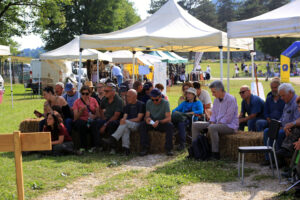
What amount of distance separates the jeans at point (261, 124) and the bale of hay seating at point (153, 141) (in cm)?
175

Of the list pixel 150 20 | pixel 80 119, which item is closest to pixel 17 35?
pixel 150 20

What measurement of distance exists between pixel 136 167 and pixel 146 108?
1419mm

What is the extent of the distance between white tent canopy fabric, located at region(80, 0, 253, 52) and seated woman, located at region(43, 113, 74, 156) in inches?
115

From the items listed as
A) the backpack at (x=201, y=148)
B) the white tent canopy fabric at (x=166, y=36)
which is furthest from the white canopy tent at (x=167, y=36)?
the backpack at (x=201, y=148)

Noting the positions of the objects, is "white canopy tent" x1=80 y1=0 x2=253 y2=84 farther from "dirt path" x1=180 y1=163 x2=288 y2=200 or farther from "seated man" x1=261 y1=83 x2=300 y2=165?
"dirt path" x1=180 y1=163 x2=288 y2=200

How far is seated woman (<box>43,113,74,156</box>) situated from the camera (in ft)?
23.4

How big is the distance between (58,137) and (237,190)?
3596 millimetres

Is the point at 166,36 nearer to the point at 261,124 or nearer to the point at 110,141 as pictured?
the point at 110,141

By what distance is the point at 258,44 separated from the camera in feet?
226

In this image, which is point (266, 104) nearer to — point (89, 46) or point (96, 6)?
point (89, 46)

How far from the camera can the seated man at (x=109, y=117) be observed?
7809 mm

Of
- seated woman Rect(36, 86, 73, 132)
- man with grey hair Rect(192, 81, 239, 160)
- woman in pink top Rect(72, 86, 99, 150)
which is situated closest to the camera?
man with grey hair Rect(192, 81, 239, 160)

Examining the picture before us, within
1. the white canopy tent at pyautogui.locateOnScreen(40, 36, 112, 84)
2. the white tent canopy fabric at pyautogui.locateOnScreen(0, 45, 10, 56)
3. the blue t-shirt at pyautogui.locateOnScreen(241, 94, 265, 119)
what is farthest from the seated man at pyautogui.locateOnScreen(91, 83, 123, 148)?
the white canopy tent at pyautogui.locateOnScreen(40, 36, 112, 84)

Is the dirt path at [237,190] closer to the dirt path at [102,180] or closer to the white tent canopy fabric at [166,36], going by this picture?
the dirt path at [102,180]
